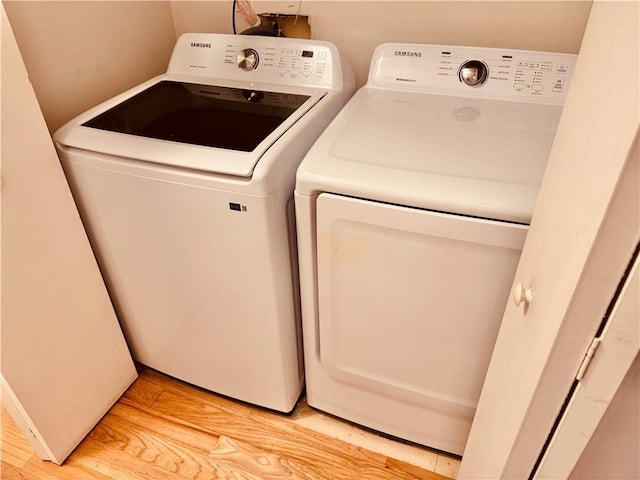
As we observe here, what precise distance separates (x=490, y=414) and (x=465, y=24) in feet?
3.32

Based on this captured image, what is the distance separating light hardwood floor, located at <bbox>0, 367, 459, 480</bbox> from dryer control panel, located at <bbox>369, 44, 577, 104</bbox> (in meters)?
0.98

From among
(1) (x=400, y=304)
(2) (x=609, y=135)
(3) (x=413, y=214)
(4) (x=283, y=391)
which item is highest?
(2) (x=609, y=135)

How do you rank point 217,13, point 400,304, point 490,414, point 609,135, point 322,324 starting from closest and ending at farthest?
1. point 609,135
2. point 490,414
3. point 400,304
4. point 322,324
5. point 217,13

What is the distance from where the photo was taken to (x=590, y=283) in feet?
1.60

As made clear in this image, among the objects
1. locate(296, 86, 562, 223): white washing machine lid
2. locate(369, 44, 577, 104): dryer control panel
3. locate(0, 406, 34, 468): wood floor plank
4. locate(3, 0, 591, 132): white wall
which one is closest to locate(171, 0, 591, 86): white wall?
locate(3, 0, 591, 132): white wall

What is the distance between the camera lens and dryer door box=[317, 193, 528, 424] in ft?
2.91

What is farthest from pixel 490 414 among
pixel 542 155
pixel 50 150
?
pixel 50 150

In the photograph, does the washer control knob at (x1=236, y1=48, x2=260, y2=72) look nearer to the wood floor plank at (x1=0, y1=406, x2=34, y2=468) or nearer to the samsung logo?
the samsung logo

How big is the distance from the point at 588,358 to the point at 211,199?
731 mm

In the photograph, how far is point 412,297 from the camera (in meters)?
1.00

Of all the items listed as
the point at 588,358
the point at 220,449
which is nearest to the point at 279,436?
the point at 220,449

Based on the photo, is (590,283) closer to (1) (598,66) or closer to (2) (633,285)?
(2) (633,285)

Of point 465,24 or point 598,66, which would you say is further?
point 465,24

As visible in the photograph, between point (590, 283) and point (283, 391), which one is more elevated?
point (590, 283)
